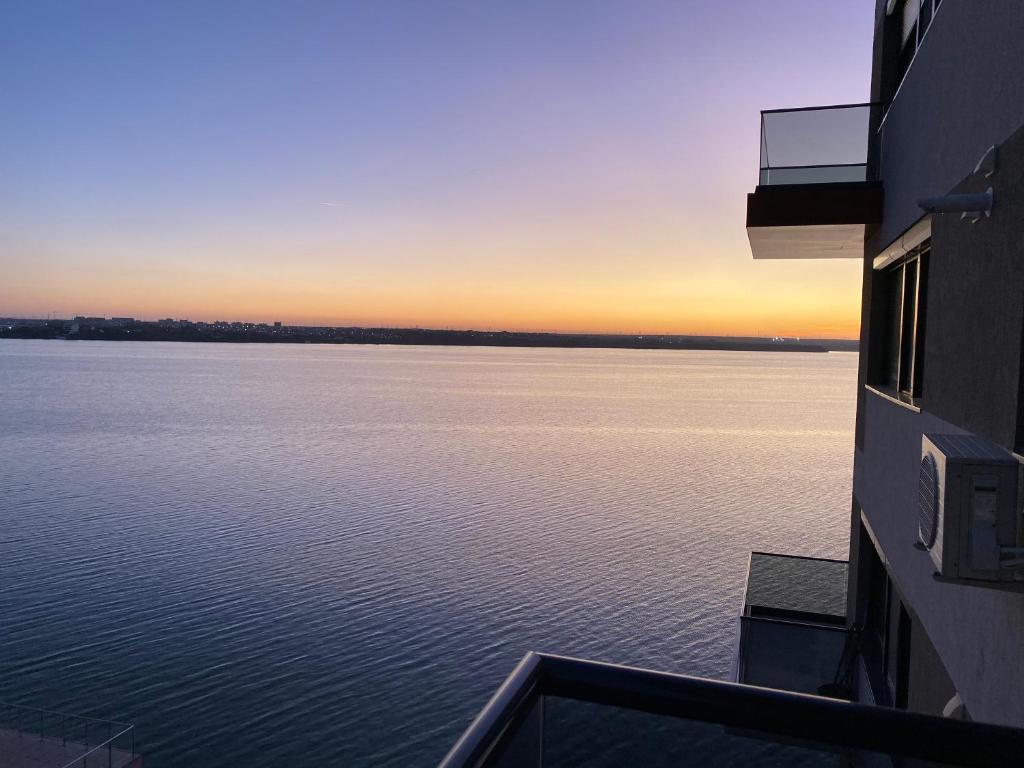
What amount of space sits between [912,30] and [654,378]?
14739 centimetres

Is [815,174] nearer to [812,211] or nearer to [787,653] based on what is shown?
[812,211]

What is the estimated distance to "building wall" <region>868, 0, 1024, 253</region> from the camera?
3416mm

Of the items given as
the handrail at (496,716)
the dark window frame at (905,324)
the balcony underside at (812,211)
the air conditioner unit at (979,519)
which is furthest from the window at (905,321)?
the handrail at (496,716)

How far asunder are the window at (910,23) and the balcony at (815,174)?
0.68 m

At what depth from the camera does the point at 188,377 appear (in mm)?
123312

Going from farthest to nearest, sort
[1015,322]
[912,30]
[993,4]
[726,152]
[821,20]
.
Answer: [726,152]
[821,20]
[912,30]
[993,4]
[1015,322]

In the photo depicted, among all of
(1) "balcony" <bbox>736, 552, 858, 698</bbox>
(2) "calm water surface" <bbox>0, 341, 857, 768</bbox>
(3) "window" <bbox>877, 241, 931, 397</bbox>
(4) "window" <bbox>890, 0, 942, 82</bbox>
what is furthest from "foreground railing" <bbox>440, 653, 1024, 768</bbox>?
(2) "calm water surface" <bbox>0, 341, 857, 768</bbox>

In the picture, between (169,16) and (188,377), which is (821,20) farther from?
(188,377)

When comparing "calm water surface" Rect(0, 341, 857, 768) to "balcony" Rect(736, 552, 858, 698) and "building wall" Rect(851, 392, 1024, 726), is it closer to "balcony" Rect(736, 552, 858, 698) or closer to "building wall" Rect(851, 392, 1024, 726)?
"balcony" Rect(736, 552, 858, 698)

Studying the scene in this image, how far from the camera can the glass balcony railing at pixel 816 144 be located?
8477 millimetres

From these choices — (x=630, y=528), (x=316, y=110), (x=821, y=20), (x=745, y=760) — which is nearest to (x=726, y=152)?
(x=316, y=110)

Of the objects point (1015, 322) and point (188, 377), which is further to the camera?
point (188, 377)

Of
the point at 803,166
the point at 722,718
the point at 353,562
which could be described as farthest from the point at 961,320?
the point at 353,562

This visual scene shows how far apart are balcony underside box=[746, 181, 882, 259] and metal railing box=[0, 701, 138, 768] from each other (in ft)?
43.9
